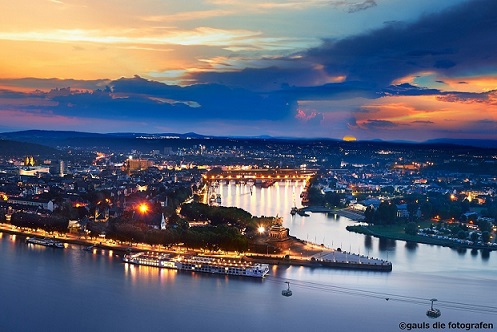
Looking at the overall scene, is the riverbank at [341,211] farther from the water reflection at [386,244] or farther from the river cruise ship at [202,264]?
the river cruise ship at [202,264]

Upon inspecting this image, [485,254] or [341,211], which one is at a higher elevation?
[341,211]

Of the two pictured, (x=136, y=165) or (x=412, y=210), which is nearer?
(x=412, y=210)

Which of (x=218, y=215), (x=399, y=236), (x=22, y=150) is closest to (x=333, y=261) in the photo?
(x=399, y=236)

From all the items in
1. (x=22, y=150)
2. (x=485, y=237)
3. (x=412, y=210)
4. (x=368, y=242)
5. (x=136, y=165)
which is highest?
(x=22, y=150)

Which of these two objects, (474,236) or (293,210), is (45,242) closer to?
(293,210)

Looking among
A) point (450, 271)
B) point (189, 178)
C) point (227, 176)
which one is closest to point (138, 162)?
point (227, 176)

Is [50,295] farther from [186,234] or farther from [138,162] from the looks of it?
[138,162]

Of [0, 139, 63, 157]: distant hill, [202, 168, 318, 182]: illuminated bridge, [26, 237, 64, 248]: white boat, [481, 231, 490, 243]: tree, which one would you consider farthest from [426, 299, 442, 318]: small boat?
[0, 139, 63, 157]: distant hill

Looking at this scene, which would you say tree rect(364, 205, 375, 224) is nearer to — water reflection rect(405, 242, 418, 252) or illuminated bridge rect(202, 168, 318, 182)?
water reflection rect(405, 242, 418, 252)
